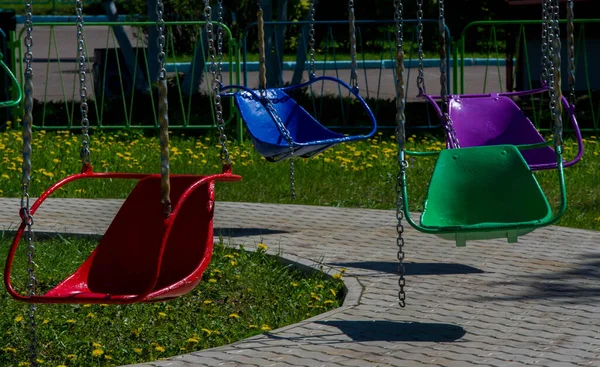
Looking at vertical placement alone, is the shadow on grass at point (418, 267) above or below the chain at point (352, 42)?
below

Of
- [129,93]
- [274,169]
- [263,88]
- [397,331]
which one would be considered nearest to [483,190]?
[397,331]

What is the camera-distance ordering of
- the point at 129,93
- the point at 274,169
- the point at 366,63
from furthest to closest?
1. the point at 366,63
2. the point at 129,93
3. the point at 274,169

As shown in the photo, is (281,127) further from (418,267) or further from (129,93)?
(129,93)

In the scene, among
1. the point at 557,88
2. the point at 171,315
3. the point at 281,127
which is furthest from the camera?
the point at 281,127

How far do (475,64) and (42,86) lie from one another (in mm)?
10544

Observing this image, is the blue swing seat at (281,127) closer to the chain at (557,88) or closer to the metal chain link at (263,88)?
the metal chain link at (263,88)

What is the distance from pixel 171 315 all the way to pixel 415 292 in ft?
5.00

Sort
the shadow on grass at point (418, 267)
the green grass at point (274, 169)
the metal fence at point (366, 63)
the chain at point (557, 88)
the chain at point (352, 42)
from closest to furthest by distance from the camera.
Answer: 1. the chain at point (557, 88)
2. the shadow on grass at point (418, 267)
3. the chain at point (352, 42)
4. the green grass at point (274, 169)
5. the metal fence at point (366, 63)

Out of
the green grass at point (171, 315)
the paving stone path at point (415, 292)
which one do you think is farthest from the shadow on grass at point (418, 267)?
the green grass at point (171, 315)

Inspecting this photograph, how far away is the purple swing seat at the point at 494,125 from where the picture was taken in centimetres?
812

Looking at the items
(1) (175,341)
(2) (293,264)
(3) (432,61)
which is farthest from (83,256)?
(3) (432,61)

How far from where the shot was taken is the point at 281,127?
873 cm

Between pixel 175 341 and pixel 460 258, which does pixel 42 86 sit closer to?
pixel 460 258

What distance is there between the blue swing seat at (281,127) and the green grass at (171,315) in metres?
1.04
